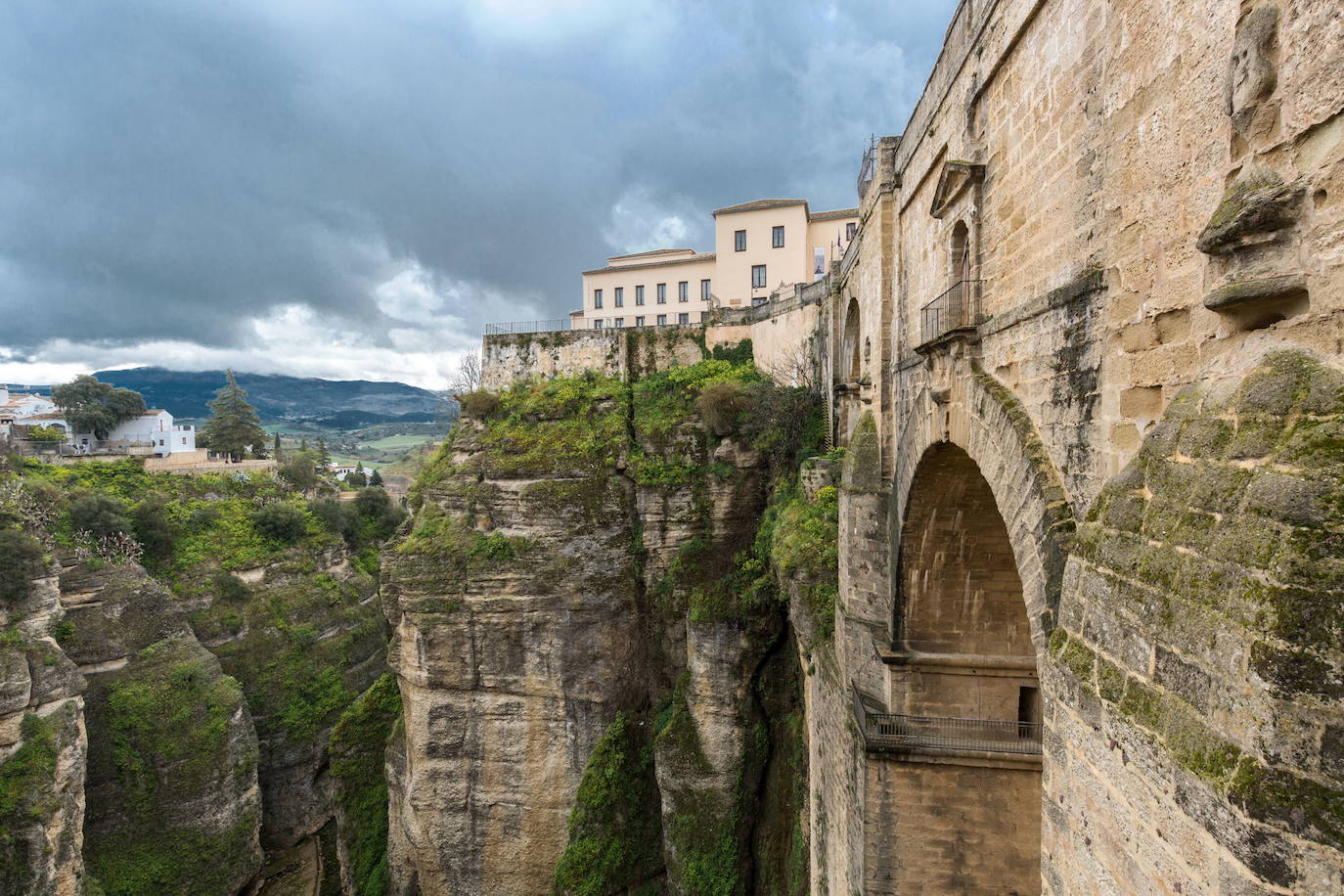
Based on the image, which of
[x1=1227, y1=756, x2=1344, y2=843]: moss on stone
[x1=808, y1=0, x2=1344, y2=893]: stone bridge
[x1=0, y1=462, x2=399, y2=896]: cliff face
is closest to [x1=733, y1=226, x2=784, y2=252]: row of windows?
[x1=808, y1=0, x2=1344, y2=893]: stone bridge

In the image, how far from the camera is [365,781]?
70.8 feet

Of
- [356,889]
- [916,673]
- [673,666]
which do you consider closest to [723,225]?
[673,666]

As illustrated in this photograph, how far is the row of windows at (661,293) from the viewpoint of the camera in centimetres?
3100

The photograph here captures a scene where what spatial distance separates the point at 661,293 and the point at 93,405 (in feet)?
143

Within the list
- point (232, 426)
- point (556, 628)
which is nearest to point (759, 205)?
point (556, 628)

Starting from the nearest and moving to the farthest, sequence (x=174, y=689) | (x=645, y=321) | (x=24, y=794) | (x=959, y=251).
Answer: (x=959, y=251) < (x=24, y=794) < (x=174, y=689) < (x=645, y=321)

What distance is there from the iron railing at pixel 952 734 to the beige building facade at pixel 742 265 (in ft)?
67.8

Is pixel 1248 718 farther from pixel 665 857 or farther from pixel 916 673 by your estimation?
pixel 665 857

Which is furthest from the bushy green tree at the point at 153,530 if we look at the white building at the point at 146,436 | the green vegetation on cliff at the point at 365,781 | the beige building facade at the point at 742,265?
the beige building facade at the point at 742,265

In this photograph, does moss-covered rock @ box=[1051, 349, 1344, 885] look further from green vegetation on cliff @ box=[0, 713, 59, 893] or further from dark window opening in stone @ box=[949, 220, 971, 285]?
green vegetation on cliff @ box=[0, 713, 59, 893]

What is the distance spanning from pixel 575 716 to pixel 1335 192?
19.3m

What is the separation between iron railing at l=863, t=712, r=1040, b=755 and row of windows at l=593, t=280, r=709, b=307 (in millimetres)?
24877

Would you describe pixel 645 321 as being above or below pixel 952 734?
above

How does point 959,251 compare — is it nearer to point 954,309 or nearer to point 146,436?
point 954,309
